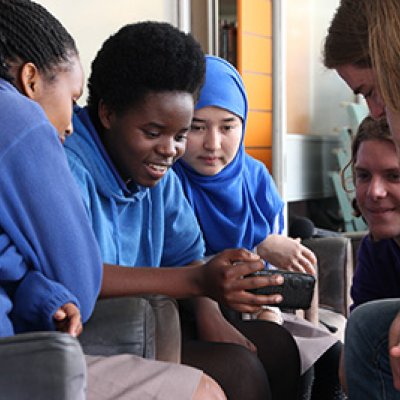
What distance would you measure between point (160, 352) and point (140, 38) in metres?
0.60

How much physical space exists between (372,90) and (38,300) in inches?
25.1

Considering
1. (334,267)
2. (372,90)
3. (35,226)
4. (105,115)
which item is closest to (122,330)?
(35,226)

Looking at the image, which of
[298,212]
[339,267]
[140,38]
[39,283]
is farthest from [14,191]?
[298,212]

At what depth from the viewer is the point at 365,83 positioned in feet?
3.67

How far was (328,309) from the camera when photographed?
1935 millimetres

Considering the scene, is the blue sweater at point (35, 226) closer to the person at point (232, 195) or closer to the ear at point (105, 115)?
the ear at point (105, 115)

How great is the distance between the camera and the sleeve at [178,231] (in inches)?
55.1

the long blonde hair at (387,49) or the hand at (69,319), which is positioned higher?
the long blonde hair at (387,49)

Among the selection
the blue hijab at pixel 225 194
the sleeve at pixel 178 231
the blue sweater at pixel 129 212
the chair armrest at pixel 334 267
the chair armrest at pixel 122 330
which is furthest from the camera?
the chair armrest at pixel 334 267

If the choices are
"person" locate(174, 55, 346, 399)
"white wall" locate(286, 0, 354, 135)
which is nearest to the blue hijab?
"person" locate(174, 55, 346, 399)

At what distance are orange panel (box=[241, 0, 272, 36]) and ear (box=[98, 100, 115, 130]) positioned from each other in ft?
6.31

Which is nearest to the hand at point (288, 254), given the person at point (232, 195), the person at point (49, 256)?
the person at point (232, 195)

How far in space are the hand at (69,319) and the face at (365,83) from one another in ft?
1.92

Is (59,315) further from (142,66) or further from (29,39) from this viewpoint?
(142,66)
